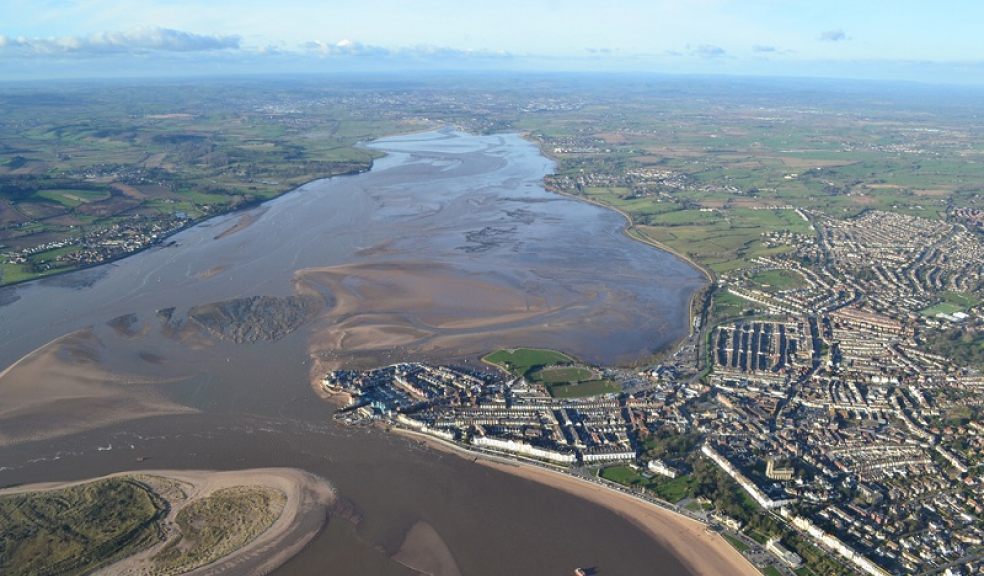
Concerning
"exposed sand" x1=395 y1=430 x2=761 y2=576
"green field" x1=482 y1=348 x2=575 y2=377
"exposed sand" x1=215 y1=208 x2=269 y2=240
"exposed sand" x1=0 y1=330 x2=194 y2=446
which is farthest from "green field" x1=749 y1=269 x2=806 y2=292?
"exposed sand" x1=215 y1=208 x2=269 y2=240

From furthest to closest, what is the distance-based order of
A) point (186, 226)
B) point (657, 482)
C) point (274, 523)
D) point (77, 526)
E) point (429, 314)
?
point (186, 226)
point (429, 314)
point (657, 482)
point (274, 523)
point (77, 526)

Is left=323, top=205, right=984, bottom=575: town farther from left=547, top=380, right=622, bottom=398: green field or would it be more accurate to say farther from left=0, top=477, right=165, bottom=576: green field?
left=0, top=477, right=165, bottom=576: green field

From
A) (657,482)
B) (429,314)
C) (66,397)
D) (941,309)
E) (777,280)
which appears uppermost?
(941,309)

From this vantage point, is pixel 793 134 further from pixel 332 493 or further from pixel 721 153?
pixel 332 493

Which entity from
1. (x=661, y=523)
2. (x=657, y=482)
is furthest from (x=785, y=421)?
(x=661, y=523)

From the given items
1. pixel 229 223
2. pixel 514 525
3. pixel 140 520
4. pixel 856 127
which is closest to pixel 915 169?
pixel 856 127

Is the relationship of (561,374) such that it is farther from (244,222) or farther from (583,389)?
(244,222)
